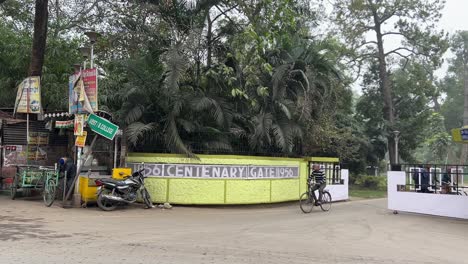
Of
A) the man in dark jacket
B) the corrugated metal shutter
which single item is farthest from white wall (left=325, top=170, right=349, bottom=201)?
the corrugated metal shutter

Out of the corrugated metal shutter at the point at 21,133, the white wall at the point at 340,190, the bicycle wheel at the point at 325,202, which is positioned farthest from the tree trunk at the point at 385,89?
the corrugated metal shutter at the point at 21,133

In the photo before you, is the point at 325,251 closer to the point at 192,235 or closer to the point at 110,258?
the point at 192,235

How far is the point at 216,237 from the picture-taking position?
9227 mm

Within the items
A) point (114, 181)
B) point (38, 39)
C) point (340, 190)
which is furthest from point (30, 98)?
point (340, 190)

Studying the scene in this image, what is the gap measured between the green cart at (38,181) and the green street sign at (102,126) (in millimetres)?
1965

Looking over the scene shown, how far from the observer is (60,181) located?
14102mm

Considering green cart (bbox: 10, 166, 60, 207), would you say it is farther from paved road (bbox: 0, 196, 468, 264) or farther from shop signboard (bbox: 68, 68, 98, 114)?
shop signboard (bbox: 68, 68, 98, 114)

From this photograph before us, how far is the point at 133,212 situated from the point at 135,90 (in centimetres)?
400

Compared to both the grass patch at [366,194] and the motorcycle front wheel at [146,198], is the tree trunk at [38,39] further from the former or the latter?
the grass patch at [366,194]

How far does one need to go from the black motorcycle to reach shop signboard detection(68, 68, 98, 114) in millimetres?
2206

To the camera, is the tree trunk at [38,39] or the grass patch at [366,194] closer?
the tree trunk at [38,39]

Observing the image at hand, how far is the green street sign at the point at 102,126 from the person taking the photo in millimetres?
12672

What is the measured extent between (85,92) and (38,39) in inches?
169

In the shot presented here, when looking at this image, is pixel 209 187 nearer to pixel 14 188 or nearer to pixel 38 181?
pixel 38 181
